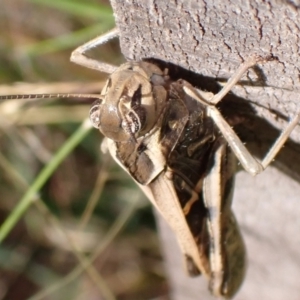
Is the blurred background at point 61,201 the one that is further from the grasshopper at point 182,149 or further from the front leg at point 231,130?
the front leg at point 231,130

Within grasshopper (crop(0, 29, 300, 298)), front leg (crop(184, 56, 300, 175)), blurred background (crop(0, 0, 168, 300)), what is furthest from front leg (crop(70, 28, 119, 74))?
blurred background (crop(0, 0, 168, 300))

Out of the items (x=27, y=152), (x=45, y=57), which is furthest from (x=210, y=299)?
(x=45, y=57)

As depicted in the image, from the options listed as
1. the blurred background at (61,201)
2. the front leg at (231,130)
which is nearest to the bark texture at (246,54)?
the front leg at (231,130)

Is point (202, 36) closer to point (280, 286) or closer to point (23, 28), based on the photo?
point (280, 286)

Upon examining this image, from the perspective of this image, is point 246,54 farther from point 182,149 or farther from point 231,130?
point 182,149

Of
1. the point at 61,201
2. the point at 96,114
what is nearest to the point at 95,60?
the point at 96,114
